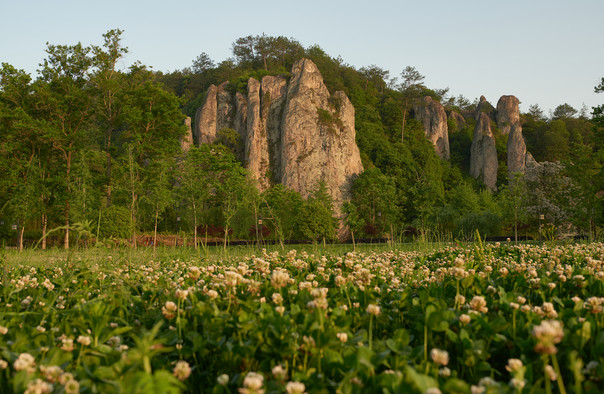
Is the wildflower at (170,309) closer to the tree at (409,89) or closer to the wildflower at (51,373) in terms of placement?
the wildflower at (51,373)

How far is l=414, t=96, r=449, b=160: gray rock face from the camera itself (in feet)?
200

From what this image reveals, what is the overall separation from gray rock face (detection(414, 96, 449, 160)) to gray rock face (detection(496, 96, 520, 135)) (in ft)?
28.9

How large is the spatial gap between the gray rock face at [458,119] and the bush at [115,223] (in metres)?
60.0

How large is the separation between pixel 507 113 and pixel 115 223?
61.1 meters

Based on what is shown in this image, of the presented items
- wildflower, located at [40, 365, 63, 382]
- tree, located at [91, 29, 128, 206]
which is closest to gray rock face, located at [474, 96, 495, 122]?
tree, located at [91, 29, 128, 206]

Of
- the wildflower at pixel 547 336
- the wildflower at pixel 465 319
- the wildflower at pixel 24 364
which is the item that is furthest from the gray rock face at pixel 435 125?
the wildflower at pixel 24 364

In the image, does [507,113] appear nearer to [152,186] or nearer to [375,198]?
[375,198]

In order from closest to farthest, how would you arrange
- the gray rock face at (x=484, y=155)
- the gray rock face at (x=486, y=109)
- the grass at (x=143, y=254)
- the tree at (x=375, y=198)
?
the grass at (x=143, y=254) < the tree at (x=375, y=198) < the gray rock face at (x=484, y=155) < the gray rock face at (x=486, y=109)

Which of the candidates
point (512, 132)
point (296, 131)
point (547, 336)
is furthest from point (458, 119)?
point (547, 336)

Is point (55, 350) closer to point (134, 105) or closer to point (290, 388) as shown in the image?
point (290, 388)

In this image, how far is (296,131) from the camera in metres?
47.1

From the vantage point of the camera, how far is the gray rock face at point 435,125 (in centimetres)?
6100

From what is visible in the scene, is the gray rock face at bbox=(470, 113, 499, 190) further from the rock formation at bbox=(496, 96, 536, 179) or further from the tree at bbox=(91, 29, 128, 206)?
the tree at bbox=(91, 29, 128, 206)

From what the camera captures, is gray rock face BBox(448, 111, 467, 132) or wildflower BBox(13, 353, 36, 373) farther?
gray rock face BBox(448, 111, 467, 132)
